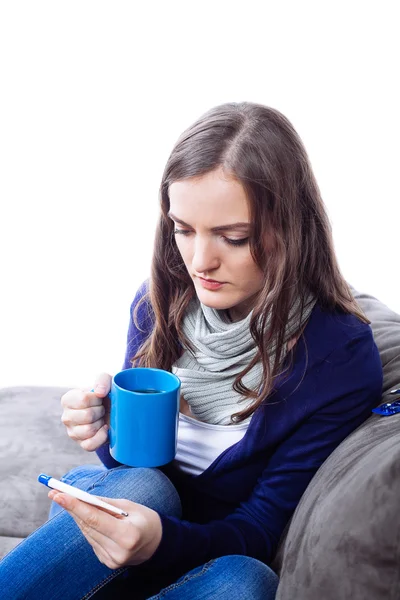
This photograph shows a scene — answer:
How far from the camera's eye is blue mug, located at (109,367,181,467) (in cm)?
108

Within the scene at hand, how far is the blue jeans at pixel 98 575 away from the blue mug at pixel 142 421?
5.4 inches

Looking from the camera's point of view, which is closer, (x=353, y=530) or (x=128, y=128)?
(x=353, y=530)

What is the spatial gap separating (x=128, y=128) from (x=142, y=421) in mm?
1765

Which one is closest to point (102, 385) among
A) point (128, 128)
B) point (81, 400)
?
point (81, 400)

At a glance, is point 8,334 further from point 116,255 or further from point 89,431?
point 89,431

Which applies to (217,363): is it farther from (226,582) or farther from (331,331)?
(226,582)

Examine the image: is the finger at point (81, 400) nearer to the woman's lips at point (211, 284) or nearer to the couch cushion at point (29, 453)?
the woman's lips at point (211, 284)

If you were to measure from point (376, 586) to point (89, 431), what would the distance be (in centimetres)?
55

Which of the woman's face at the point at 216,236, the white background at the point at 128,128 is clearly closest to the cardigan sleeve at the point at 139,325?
the woman's face at the point at 216,236

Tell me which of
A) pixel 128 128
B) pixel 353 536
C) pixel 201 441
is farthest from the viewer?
pixel 128 128

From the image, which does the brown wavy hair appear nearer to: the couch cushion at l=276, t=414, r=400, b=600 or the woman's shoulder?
the woman's shoulder

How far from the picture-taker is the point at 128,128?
2.65 m

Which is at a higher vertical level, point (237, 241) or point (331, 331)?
point (237, 241)

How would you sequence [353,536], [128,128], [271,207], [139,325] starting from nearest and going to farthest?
[353,536] → [271,207] → [139,325] → [128,128]
